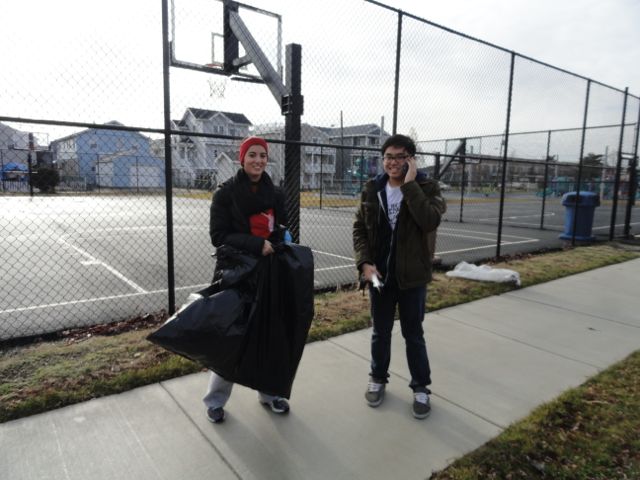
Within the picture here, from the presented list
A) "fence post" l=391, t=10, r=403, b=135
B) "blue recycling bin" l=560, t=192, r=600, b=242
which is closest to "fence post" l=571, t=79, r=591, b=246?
"blue recycling bin" l=560, t=192, r=600, b=242

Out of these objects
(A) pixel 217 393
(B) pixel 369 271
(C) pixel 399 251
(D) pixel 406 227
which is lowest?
(A) pixel 217 393

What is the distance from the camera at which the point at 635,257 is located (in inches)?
348

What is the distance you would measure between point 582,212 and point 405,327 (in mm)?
9767

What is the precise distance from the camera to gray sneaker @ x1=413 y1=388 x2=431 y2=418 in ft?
9.17

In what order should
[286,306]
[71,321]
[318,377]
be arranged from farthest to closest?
1. [71,321]
2. [318,377]
3. [286,306]

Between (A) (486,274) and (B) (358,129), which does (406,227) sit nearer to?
(A) (486,274)

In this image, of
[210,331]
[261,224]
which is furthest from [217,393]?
[261,224]

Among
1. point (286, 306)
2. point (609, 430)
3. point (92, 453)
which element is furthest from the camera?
point (609, 430)

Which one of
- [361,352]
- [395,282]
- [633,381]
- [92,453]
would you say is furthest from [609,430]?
[92,453]

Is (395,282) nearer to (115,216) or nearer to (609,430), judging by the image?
(609,430)

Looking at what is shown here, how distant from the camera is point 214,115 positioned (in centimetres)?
541

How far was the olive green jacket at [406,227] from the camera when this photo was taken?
261 cm

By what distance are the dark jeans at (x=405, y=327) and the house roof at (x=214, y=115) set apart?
2.95m

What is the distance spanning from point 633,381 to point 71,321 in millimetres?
5080
